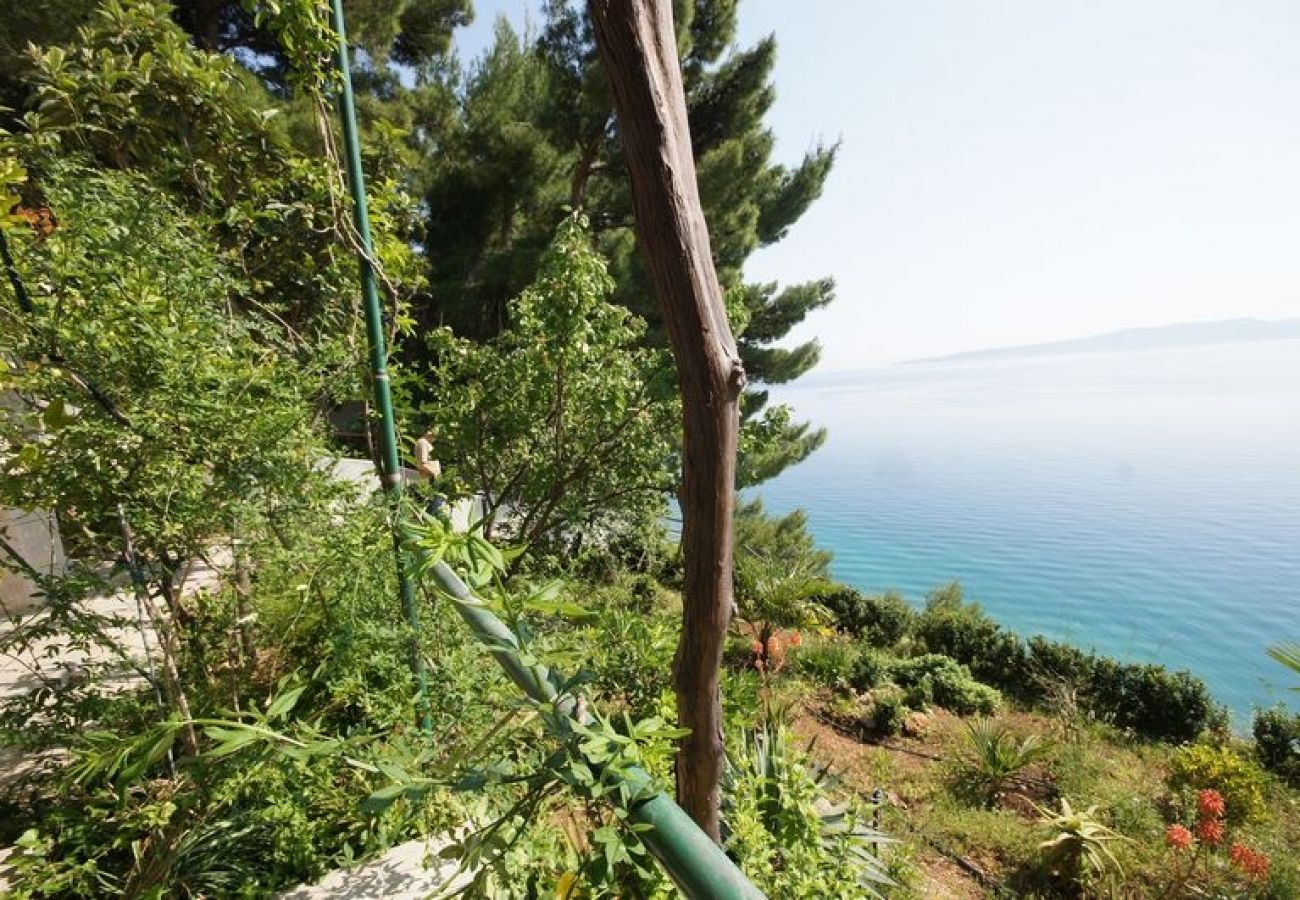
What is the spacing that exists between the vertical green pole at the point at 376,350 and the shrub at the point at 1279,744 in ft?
33.1

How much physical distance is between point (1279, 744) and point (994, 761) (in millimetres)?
5055

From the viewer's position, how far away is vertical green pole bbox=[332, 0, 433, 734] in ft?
4.70

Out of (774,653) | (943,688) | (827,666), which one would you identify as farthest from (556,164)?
(943,688)

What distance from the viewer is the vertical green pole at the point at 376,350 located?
1434 mm

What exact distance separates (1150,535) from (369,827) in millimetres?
38918

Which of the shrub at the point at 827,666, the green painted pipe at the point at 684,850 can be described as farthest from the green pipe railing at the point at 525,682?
the shrub at the point at 827,666

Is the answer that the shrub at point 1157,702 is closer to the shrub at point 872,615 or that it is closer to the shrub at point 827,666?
the shrub at point 872,615

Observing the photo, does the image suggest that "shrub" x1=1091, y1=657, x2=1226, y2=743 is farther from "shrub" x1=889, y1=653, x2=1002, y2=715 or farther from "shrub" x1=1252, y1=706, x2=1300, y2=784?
"shrub" x1=889, y1=653, x2=1002, y2=715

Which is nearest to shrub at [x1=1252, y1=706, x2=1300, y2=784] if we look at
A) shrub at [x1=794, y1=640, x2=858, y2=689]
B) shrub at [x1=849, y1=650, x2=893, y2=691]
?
shrub at [x1=849, y1=650, x2=893, y2=691]

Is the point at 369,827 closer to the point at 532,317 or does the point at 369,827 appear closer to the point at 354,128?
the point at 354,128

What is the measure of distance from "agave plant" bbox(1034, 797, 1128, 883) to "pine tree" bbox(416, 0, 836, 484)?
207 inches

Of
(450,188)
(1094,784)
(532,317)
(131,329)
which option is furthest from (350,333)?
→ (450,188)

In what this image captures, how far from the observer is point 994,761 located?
473cm

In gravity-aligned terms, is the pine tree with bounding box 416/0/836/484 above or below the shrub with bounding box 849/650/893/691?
above
